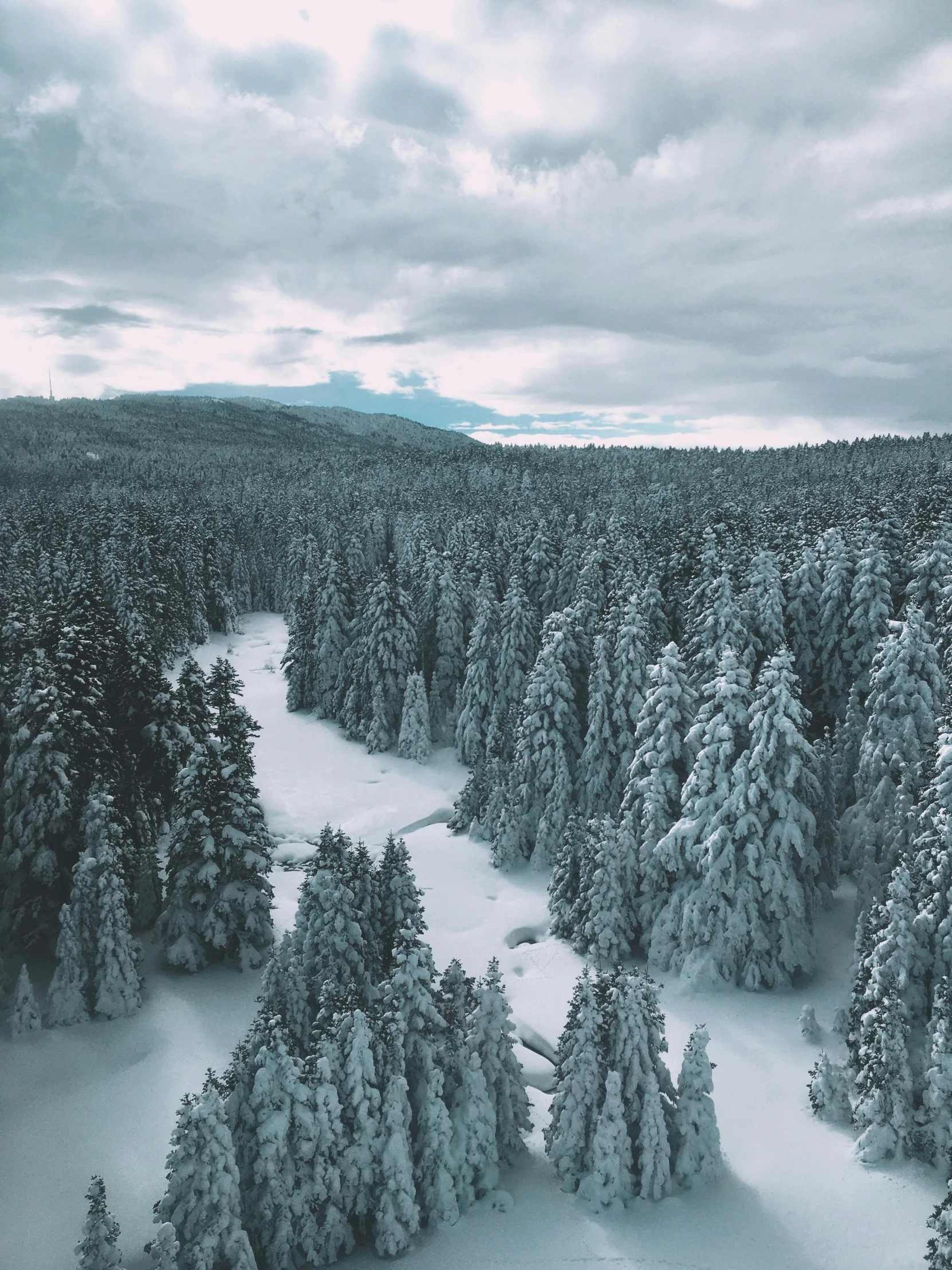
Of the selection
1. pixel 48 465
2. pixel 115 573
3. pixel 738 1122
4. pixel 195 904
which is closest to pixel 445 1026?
pixel 738 1122

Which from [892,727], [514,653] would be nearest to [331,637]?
[514,653]

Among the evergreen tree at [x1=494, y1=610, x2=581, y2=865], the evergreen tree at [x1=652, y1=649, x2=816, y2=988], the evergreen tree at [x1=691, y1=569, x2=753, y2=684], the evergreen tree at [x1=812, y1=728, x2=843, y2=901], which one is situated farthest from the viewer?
the evergreen tree at [x1=494, y1=610, x2=581, y2=865]

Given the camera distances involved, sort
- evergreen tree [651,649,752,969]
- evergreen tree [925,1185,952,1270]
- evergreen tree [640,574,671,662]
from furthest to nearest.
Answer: evergreen tree [640,574,671,662], evergreen tree [651,649,752,969], evergreen tree [925,1185,952,1270]

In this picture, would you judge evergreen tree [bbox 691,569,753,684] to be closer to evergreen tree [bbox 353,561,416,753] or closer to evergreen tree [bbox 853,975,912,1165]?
evergreen tree [bbox 853,975,912,1165]

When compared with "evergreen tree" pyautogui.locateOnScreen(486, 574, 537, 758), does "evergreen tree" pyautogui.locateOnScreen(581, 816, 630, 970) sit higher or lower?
lower

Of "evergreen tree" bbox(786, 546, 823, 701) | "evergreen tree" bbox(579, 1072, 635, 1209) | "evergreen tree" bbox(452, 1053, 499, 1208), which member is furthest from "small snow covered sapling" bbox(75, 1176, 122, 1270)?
"evergreen tree" bbox(786, 546, 823, 701)

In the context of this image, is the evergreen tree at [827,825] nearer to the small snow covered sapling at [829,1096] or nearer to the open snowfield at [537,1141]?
the open snowfield at [537,1141]

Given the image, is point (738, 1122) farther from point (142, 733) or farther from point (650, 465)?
point (650, 465)
